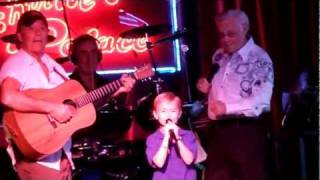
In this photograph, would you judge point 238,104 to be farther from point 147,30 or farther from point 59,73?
point 59,73

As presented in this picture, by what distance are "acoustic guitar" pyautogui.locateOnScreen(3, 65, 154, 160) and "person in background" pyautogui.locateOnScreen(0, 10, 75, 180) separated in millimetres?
43

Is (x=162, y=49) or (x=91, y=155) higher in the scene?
(x=162, y=49)

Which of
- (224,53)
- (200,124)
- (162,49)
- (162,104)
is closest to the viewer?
(162,104)

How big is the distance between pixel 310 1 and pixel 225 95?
1704mm

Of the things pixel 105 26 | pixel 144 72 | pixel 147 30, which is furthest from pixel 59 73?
pixel 105 26

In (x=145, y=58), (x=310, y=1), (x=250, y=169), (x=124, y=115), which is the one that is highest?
(x=310, y=1)

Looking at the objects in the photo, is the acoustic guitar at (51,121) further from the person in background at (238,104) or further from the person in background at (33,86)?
the person in background at (238,104)

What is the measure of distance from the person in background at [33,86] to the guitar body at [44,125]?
0.04 m

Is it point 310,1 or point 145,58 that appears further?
point 145,58

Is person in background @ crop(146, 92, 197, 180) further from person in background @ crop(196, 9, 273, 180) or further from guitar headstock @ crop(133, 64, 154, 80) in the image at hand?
guitar headstock @ crop(133, 64, 154, 80)

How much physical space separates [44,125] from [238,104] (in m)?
1.33

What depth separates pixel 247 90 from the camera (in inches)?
156

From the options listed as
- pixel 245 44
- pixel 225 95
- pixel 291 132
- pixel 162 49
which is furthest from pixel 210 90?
pixel 162 49

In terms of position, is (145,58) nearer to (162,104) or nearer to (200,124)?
(200,124)
